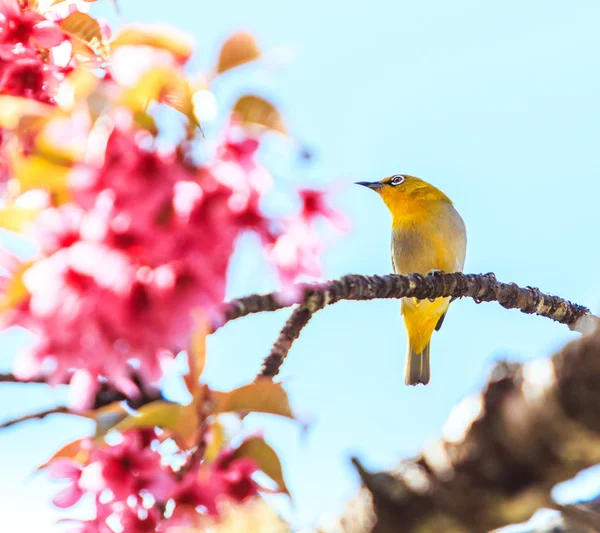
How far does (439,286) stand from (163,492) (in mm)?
2321

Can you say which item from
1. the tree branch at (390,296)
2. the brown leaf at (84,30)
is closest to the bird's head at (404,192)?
the tree branch at (390,296)

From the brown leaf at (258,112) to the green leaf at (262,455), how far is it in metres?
0.79

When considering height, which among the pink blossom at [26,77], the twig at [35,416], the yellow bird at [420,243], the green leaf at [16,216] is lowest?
Result: the yellow bird at [420,243]

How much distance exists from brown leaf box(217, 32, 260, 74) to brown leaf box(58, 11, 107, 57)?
106 centimetres

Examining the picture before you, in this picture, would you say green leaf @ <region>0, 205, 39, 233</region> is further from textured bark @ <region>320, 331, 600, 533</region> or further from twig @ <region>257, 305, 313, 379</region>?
twig @ <region>257, 305, 313, 379</region>

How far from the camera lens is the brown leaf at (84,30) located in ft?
8.63

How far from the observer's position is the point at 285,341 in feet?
8.57

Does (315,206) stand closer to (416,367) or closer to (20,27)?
(20,27)

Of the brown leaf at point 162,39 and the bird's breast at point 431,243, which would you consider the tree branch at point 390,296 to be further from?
the bird's breast at point 431,243

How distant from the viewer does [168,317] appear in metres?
1.45

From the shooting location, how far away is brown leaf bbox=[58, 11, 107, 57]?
2629 millimetres

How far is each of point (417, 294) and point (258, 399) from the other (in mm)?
1721

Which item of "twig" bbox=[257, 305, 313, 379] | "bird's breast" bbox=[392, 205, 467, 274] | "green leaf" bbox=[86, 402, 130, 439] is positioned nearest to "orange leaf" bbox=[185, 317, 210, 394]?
"green leaf" bbox=[86, 402, 130, 439]

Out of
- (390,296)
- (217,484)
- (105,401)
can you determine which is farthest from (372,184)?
(217,484)
